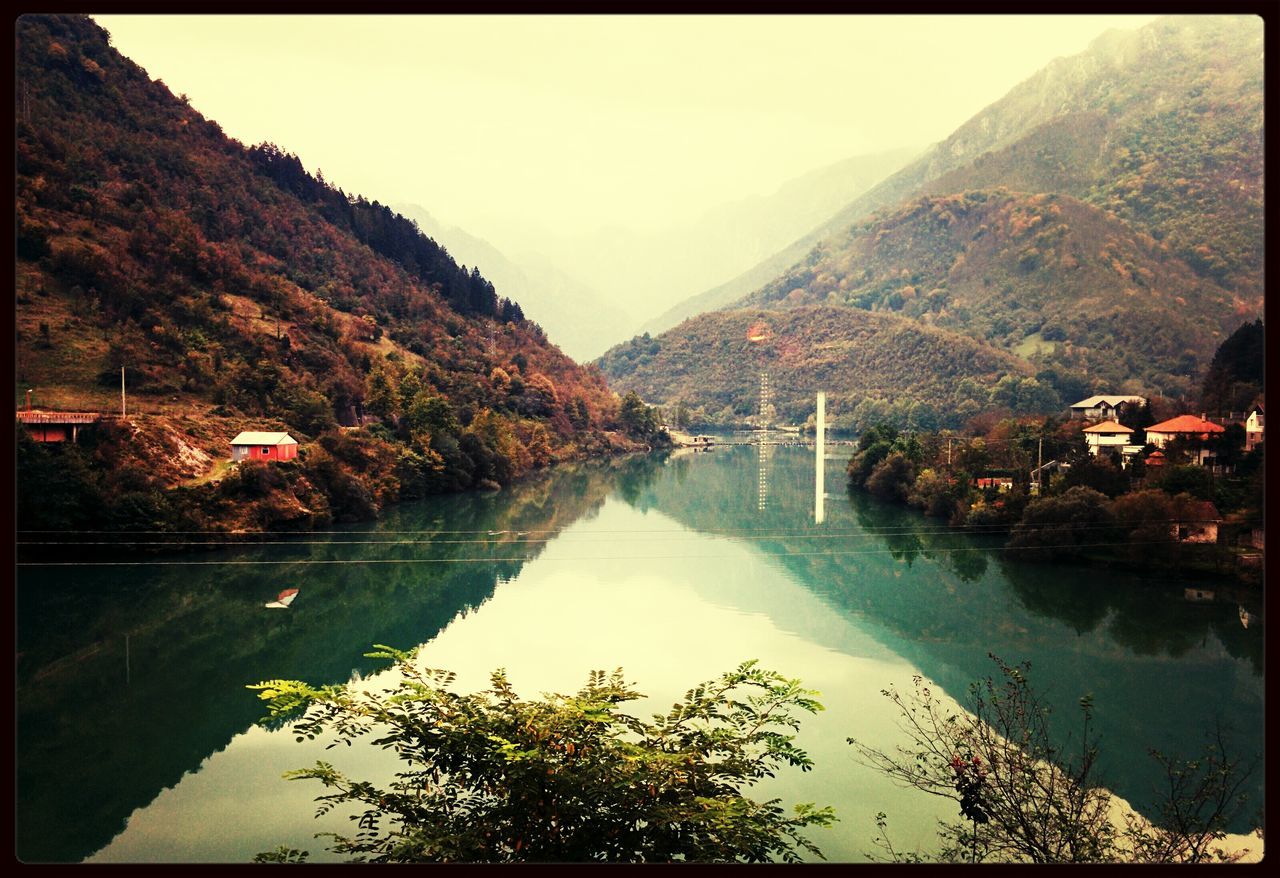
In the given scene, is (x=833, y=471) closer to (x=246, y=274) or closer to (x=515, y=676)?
(x=246, y=274)

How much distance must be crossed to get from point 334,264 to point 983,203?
41579 millimetres

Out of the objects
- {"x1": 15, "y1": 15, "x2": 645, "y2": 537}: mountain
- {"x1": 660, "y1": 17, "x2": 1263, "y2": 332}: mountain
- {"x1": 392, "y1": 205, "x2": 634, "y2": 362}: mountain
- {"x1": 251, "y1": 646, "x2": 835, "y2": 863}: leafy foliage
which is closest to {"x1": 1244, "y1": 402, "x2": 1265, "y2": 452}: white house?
{"x1": 251, "y1": 646, "x2": 835, "y2": 863}: leafy foliage

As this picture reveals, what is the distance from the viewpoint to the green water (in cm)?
549

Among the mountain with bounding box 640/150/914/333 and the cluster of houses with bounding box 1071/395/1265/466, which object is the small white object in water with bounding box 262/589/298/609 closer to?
the cluster of houses with bounding box 1071/395/1265/466

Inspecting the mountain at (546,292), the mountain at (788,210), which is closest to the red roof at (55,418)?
the mountain at (546,292)

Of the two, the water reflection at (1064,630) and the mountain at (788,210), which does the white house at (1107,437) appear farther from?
the mountain at (788,210)

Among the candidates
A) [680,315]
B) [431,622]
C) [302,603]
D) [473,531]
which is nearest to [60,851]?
[431,622]

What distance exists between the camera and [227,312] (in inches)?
743

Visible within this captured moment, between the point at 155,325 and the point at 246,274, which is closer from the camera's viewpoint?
the point at 155,325

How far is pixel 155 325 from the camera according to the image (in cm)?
1720

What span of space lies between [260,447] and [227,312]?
5485 mm

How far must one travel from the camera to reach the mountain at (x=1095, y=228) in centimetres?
3928

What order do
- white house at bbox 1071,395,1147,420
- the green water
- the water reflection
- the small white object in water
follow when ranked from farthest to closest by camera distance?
white house at bbox 1071,395,1147,420 < the small white object in water < the water reflection < the green water

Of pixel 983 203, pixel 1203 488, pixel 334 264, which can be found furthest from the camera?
pixel 983 203
